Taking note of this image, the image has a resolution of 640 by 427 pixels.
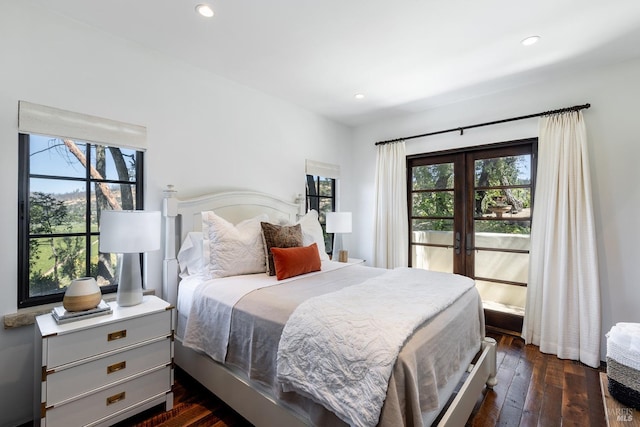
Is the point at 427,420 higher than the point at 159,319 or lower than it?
lower

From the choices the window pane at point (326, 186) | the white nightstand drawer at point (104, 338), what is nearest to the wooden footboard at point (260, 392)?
the white nightstand drawer at point (104, 338)

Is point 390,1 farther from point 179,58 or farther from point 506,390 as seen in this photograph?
point 506,390

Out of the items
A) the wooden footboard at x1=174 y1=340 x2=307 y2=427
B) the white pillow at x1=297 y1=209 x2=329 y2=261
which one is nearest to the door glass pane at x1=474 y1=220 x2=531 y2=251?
the white pillow at x1=297 y1=209 x2=329 y2=261

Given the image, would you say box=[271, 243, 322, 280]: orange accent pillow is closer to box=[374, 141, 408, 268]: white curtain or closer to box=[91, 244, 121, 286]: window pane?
box=[91, 244, 121, 286]: window pane

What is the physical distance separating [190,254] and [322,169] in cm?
216

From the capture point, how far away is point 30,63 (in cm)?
185

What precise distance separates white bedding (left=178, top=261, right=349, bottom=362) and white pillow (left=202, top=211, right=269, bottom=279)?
10 cm

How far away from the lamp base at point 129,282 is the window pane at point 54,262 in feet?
1.57

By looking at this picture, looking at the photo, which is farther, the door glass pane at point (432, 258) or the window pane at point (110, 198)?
the door glass pane at point (432, 258)

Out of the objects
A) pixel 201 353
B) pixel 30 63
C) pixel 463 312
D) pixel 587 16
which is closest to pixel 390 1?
pixel 587 16

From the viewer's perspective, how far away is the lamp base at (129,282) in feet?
6.18

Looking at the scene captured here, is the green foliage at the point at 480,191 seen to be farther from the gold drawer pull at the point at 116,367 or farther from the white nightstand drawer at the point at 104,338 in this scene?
the gold drawer pull at the point at 116,367

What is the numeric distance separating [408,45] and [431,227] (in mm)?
2253

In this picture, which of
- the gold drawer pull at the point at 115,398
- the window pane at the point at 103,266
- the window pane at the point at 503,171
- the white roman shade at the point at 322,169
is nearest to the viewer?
the gold drawer pull at the point at 115,398
